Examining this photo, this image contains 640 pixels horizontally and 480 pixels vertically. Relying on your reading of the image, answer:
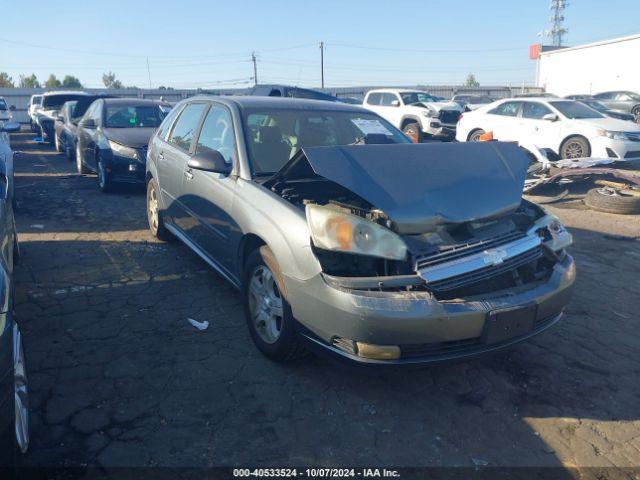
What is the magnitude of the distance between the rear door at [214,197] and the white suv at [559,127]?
29.8 feet

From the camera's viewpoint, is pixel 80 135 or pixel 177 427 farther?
pixel 80 135

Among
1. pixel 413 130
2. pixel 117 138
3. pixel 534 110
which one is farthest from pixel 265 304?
pixel 413 130

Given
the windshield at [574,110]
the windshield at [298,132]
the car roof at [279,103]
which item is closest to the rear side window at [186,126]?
the car roof at [279,103]

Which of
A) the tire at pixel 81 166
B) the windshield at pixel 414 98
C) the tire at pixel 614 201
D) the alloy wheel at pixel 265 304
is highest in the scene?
the windshield at pixel 414 98

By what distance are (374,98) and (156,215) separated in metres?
13.3

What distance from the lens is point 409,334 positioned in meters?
2.50

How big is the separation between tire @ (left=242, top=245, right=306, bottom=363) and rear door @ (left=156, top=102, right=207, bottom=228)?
1585mm

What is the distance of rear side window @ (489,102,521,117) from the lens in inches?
484

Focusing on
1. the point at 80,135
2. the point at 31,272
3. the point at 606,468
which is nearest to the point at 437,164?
the point at 606,468

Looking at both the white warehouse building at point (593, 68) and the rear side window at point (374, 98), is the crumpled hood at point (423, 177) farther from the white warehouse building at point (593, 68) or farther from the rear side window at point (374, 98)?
the white warehouse building at point (593, 68)

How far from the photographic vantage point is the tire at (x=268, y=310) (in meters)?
2.98

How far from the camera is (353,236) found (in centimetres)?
270

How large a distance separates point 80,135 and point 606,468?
10349mm

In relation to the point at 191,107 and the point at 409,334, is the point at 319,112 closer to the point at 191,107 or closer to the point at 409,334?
the point at 191,107
